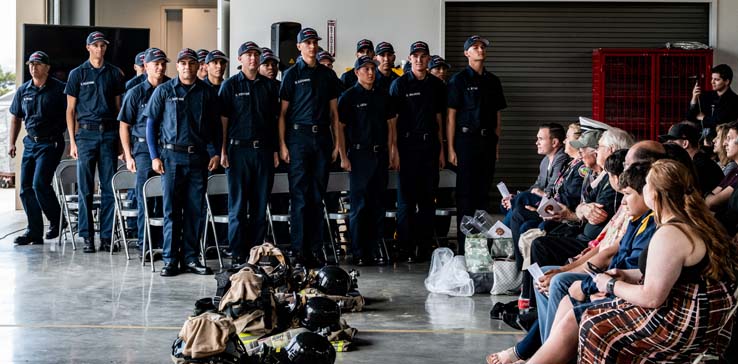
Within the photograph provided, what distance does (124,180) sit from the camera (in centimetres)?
867

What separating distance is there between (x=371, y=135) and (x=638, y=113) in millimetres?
5342

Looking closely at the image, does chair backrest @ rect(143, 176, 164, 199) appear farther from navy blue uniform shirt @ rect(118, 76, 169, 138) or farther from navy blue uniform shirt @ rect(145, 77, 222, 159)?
navy blue uniform shirt @ rect(118, 76, 169, 138)

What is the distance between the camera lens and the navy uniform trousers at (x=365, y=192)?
28.2 ft

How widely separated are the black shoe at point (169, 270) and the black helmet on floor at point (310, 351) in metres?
3.74

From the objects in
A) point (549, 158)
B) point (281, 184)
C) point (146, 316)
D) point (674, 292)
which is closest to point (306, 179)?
point (281, 184)

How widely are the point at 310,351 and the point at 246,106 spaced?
13.9 ft

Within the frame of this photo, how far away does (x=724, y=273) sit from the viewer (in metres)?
3.72

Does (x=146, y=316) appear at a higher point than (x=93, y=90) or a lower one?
lower

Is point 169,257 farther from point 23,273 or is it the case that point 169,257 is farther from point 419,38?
point 419,38

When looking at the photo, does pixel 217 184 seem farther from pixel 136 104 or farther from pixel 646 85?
pixel 646 85

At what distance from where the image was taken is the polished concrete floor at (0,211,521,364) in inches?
211

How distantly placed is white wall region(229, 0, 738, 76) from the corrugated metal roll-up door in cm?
38

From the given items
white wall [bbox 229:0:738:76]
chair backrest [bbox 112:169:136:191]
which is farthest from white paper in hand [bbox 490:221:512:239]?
white wall [bbox 229:0:738:76]

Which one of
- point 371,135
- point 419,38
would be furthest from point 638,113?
point 371,135
